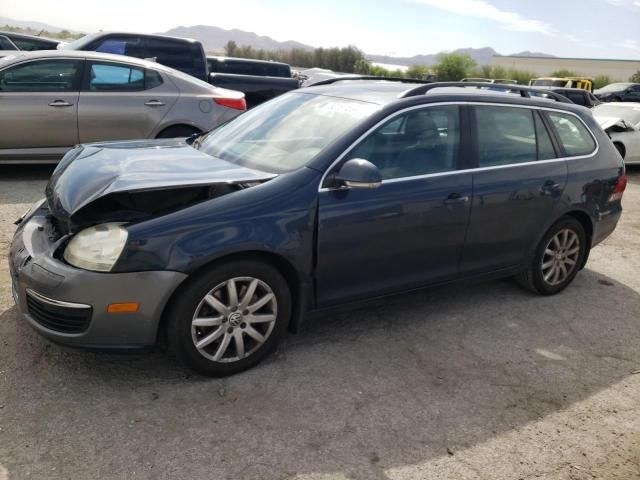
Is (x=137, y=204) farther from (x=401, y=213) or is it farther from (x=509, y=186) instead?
(x=509, y=186)

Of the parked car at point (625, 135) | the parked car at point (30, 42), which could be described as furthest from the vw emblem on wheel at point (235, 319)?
the parked car at point (30, 42)

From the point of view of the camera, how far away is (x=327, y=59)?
80312mm

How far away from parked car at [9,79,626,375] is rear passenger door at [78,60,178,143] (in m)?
3.26

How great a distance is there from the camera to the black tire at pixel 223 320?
3.11 meters

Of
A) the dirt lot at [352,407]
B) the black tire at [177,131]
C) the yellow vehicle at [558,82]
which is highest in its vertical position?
the yellow vehicle at [558,82]

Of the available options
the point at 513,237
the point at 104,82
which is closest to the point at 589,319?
the point at 513,237

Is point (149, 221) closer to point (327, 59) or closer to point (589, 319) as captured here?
point (589, 319)

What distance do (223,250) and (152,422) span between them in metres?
0.93

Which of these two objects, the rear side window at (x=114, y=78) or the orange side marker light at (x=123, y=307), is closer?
the orange side marker light at (x=123, y=307)

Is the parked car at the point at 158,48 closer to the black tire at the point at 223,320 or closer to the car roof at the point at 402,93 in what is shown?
the car roof at the point at 402,93

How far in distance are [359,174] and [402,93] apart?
3.06 feet

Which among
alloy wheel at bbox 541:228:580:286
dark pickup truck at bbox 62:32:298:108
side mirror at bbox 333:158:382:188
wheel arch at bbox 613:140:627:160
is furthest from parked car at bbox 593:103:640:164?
side mirror at bbox 333:158:382:188

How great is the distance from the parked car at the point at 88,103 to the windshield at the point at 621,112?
909 centimetres

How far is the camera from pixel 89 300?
2.95 meters
